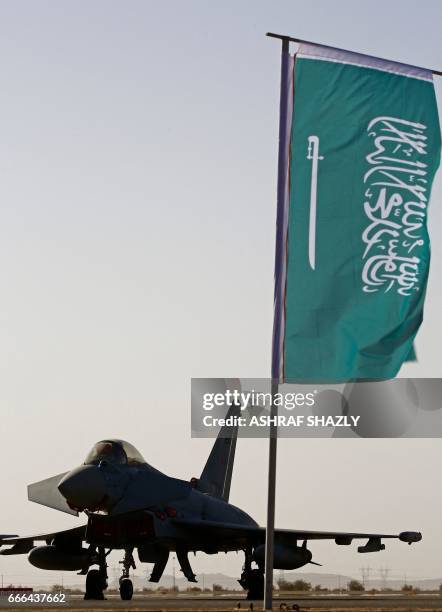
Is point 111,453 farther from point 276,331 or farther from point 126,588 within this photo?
point 276,331

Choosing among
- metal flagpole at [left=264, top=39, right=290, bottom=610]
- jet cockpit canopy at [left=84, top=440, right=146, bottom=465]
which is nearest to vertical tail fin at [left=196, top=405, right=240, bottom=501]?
jet cockpit canopy at [left=84, top=440, right=146, bottom=465]

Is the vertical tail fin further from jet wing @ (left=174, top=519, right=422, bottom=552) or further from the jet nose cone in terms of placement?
the jet nose cone

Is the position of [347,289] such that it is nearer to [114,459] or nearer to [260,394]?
[260,394]

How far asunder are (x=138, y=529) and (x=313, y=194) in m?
13.9

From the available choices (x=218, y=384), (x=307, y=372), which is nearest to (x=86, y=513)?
(x=218, y=384)

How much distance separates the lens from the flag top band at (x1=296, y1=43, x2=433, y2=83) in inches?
928

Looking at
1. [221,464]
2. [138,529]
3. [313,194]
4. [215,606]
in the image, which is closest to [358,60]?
[313,194]

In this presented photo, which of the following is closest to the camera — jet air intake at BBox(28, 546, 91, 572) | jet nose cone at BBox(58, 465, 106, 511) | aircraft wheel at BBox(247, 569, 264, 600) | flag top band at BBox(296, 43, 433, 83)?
flag top band at BBox(296, 43, 433, 83)

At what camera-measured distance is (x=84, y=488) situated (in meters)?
30.6

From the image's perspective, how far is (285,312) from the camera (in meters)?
22.6

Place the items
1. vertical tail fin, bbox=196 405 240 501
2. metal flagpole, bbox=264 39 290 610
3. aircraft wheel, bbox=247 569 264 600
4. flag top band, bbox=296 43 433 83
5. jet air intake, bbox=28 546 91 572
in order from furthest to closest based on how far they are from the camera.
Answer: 1. vertical tail fin, bbox=196 405 240 501
2. aircraft wheel, bbox=247 569 264 600
3. jet air intake, bbox=28 546 91 572
4. flag top band, bbox=296 43 433 83
5. metal flagpole, bbox=264 39 290 610

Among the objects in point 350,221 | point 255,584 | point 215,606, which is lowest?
point 215,606

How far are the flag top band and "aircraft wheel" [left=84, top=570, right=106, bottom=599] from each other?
53.8 feet

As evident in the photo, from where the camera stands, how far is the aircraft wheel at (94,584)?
32094 millimetres
